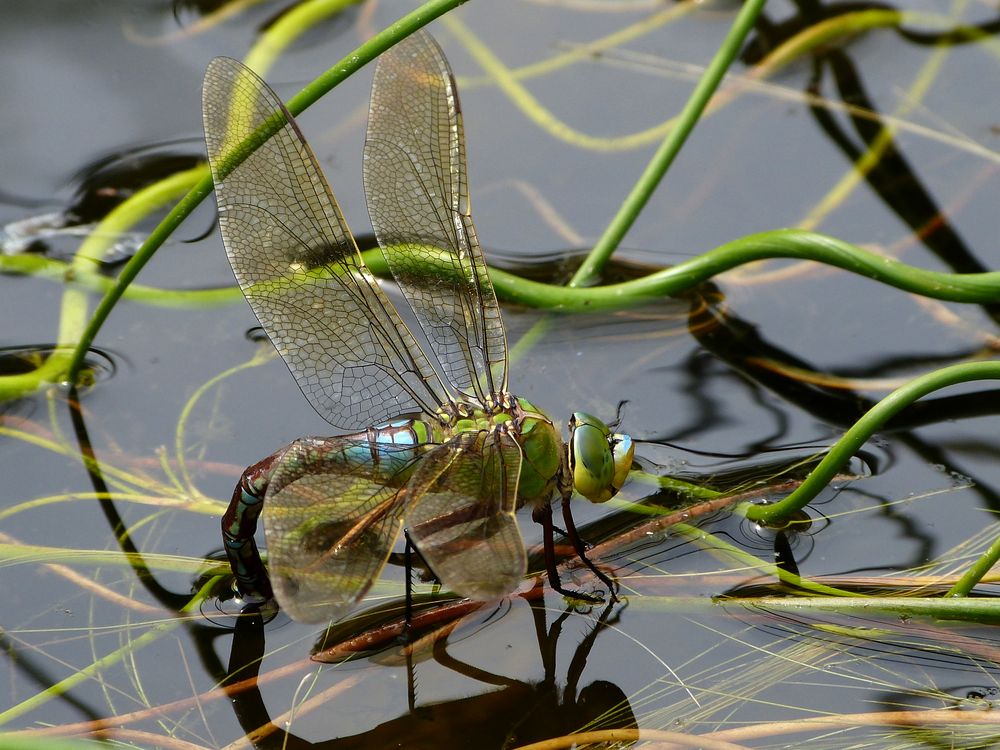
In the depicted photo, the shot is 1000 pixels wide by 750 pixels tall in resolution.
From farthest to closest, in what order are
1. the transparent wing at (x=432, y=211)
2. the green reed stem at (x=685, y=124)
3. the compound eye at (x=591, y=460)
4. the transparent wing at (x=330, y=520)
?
1. the green reed stem at (x=685, y=124)
2. the transparent wing at (x=432, y=211)
3. the compound eye at (x=591, y=460)
4. the transparent wing at (x=330, y=520)

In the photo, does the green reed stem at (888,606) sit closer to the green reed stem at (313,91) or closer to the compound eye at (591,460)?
the compound eye at (591,460)

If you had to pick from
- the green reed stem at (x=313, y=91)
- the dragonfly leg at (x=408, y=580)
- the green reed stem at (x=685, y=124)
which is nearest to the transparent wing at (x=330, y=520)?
the dragonfly leg at (x=408, y=580)

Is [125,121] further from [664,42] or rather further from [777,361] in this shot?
[777,361]

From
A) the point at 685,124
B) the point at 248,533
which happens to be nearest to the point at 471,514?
the point at 248,533

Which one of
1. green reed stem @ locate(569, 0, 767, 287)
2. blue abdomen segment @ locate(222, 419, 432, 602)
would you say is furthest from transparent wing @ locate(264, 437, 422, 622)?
green reed stem @ locate(569, 0, 767, 287)

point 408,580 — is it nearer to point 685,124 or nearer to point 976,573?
point 976,573
